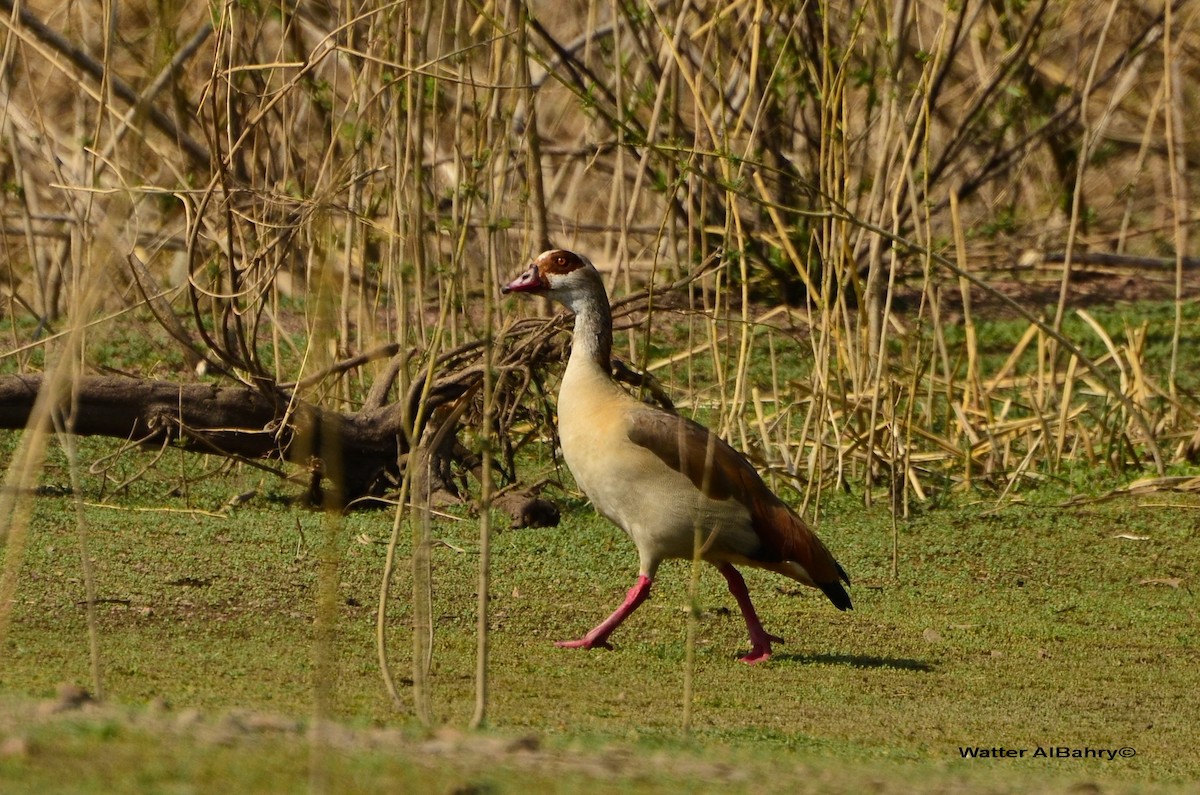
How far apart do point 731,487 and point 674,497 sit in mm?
201

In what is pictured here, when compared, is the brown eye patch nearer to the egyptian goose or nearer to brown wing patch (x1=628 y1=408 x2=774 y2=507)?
the egyptian goose

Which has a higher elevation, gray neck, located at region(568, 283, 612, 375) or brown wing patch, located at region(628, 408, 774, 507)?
gray neck, located at region(568, 283, 612, 375)

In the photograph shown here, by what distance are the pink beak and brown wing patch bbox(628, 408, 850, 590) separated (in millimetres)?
625

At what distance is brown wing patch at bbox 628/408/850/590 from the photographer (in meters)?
4.80

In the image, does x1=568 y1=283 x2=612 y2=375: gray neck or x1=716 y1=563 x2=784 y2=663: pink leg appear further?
x1=568 y1=283 x2=612 y2=375: gray neck

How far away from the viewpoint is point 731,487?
192 inches

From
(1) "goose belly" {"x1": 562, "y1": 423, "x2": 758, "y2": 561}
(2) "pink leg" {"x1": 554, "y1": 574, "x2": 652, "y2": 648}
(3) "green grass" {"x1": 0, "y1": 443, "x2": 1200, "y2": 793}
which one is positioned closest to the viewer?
(3) "green grass" {"x1": 0, "y1": 443, "x2": 1200, "y2": 793}

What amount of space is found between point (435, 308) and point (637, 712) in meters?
5.00

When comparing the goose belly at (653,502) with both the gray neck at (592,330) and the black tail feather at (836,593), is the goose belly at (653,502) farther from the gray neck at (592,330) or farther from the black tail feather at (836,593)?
the gray neck at (592,330)

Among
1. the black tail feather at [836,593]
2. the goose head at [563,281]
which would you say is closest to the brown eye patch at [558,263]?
the goose head at [563,281]

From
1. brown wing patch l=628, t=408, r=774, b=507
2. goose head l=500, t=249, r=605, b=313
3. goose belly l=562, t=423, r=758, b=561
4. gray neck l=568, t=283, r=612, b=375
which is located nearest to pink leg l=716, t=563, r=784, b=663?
goose belly l=562, t=423, r=758, b=561

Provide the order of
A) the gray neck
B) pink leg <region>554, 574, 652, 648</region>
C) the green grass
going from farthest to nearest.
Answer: the gray neck, pink leg <region>554, 574, 652, 648</region>, the green grass

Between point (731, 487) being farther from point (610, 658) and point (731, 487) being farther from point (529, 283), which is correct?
point (529, 283)

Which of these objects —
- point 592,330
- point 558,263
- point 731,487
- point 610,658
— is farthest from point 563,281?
point 610,658
